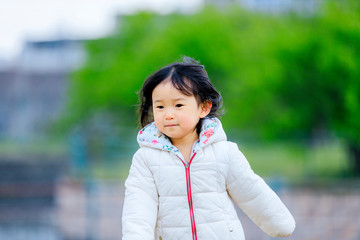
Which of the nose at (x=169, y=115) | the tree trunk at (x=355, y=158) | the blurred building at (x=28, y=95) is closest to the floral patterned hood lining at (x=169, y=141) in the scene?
the nose at (x=169, y=115)

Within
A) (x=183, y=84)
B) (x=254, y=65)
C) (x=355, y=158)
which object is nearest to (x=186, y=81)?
(x=183, y=84)

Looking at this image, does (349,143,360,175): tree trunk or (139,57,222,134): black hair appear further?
(349,143,360,175): tree trunk

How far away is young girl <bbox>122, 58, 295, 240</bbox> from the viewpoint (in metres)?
2.10

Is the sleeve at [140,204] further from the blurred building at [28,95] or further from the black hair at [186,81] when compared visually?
the blurred building at [28,95]

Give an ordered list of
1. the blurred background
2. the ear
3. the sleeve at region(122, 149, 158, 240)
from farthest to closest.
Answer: the blurred background < the ear < the sleeve at region(122, 149, 158, 240)

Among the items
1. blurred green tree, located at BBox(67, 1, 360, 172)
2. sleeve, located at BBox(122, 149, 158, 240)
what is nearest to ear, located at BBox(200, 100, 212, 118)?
sleeve, located at BBox(122, 149, 158, 240)

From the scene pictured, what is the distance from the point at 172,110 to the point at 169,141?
0.14 metres

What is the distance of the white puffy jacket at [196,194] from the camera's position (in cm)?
209

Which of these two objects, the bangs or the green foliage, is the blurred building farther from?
the bangs

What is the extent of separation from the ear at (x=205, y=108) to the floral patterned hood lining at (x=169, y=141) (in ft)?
0.10

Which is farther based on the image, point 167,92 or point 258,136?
point 258,136

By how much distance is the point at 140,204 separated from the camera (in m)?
2.09

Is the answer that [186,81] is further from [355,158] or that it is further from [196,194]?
[355,158]

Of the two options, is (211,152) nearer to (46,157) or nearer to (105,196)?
(105,196)
